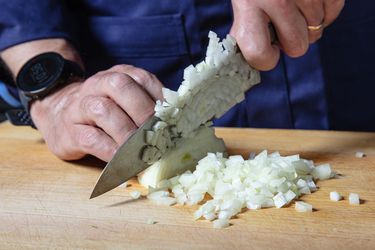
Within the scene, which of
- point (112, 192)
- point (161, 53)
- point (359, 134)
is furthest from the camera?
point (161, 53)

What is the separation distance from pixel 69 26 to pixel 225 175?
2.21ft

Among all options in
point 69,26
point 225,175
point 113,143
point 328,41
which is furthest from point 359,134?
point 69,26

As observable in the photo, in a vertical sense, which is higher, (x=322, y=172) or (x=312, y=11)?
(x=312, y=11)

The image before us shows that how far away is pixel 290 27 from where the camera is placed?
1239mm

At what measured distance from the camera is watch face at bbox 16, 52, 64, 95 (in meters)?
1.44

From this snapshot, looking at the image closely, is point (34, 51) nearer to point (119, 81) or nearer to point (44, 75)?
point (44, 75)

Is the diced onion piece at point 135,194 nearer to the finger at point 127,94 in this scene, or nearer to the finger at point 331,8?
the finger at point 127,94

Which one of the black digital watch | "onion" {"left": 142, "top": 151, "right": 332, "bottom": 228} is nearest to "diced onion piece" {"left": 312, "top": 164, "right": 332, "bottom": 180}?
"onion" {"left": 142, "top": 151, "right": 332, "bottom": 228}

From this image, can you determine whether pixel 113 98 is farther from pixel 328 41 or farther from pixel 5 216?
pixel 328 41

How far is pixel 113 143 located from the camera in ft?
4.06

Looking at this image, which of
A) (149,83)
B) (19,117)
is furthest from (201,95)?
(19,117)

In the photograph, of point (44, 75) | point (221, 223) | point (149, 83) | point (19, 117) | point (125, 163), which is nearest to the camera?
point (221, 223)

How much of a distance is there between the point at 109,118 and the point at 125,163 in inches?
4.1

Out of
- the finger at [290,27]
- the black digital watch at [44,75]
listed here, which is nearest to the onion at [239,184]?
the finger at [290,27]
